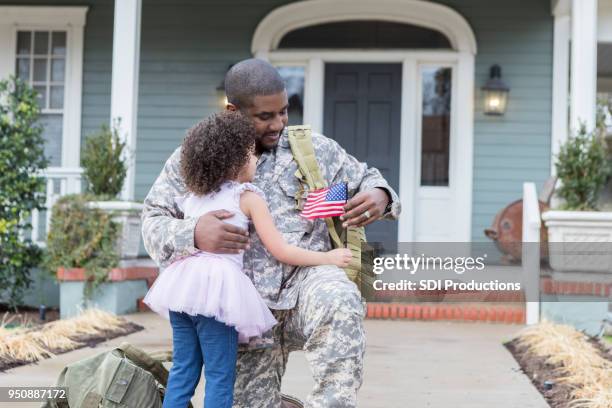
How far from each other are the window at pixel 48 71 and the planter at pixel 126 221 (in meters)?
2.84

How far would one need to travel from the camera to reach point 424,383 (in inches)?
187

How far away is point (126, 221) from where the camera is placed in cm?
760

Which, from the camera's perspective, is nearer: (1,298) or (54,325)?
(54,325)

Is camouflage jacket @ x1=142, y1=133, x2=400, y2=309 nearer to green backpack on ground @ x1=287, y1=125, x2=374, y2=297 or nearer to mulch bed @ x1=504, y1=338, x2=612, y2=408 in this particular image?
green backpack on ground @ x1=287, y1=125, x2=374, y2=297

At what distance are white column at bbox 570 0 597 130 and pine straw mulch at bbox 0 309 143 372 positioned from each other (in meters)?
4.28

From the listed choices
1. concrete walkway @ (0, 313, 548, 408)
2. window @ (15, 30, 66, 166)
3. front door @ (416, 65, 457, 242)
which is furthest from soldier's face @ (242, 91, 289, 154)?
window @ (15, 30, 66, 166)

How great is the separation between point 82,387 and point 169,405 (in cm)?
34

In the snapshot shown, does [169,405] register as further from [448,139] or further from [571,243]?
[448,139]

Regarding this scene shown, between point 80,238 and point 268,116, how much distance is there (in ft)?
15.1

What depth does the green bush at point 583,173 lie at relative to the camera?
24.1 feet

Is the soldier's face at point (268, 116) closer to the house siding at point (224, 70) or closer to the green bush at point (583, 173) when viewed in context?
the green bush at point (583, 173)

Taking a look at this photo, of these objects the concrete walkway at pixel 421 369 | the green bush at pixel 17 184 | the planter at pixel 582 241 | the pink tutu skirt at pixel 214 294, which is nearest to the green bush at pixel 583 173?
the planter at pixel 582 241

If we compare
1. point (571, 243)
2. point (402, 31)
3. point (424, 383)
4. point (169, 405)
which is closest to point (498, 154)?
point (402, 31)

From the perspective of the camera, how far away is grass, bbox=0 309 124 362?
5094 millimetres
